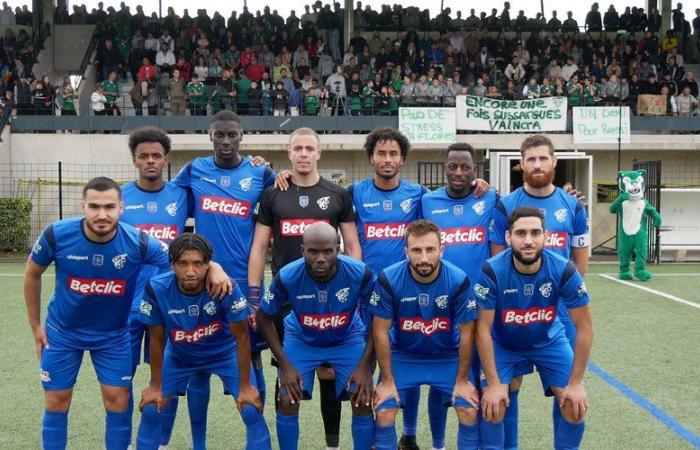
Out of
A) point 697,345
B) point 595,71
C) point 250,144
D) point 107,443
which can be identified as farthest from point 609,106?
point 107,443

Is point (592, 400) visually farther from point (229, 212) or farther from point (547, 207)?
point (229, 212)

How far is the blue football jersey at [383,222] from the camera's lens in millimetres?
5539

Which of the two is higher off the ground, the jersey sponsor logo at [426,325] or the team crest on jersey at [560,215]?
the team crest on jersey at [560,215]

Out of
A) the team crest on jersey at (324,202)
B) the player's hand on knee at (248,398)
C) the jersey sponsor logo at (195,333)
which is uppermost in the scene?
the team crest on jersey at (324,202)

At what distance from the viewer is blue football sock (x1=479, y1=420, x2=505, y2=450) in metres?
4.75

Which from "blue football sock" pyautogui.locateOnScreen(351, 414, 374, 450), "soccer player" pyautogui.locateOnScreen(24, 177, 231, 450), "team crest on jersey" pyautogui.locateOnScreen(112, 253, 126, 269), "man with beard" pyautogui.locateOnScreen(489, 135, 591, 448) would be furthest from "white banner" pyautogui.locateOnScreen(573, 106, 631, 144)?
"team crest on jersey" pyautogui.locateOnScreen(112, 253, 126, 269)

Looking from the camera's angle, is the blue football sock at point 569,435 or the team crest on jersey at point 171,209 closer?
the blue football sock at point 569,435

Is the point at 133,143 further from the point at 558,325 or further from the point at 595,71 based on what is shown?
the point at 595,71

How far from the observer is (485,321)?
4789 millimetres

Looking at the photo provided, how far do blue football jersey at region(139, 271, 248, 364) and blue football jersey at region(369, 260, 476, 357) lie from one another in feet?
2.75

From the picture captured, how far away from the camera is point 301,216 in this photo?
538cm

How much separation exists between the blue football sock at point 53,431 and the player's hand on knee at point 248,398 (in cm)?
107

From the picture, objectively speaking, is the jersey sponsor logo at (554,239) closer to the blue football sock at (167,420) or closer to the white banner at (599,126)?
the blue football sock at (167,420)

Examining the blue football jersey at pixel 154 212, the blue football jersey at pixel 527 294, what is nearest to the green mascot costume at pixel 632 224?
the blue football jersey at pixel 527 294
